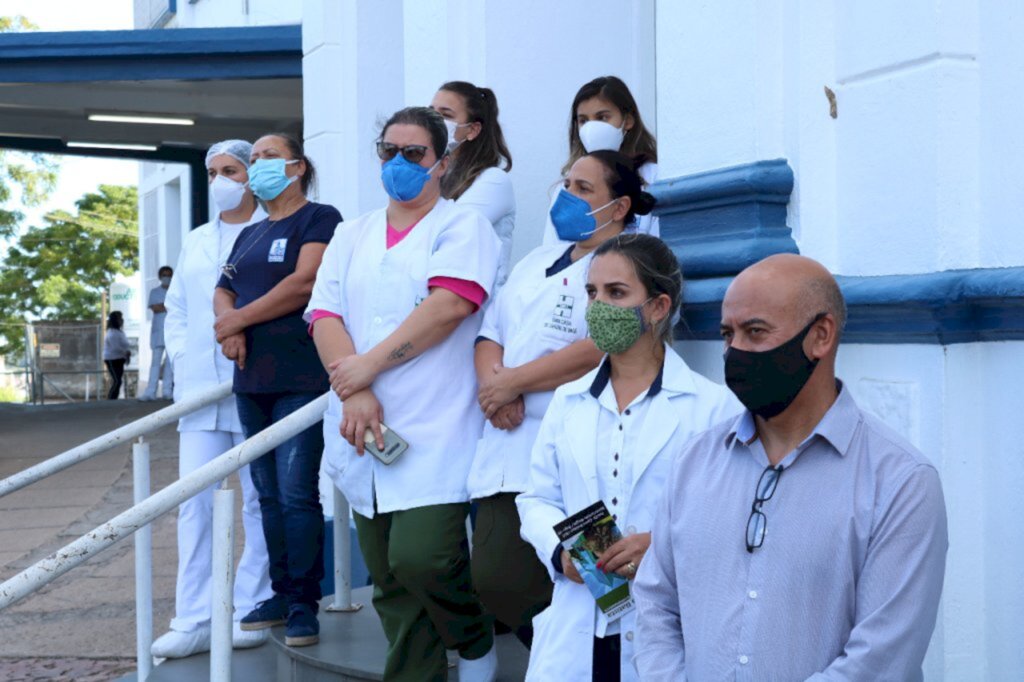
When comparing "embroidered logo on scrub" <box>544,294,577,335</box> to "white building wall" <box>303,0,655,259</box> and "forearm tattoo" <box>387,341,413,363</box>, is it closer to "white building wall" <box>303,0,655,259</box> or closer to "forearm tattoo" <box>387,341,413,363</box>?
"forearm tattoo" <box>387,341,413,363</box>

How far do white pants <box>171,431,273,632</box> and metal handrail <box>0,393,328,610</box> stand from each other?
1.07 m

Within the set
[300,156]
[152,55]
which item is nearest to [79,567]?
Answer: [152,55]

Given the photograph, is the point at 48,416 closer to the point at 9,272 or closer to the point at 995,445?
the point at 995,445

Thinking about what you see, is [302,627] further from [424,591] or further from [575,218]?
[575,218]

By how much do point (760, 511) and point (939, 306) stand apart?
0.93 m

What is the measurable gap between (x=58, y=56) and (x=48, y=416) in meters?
6.31

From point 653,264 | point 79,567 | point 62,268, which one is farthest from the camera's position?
point 62,268

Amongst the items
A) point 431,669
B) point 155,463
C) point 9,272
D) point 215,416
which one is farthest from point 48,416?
point 9,272

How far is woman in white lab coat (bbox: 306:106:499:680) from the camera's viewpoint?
13.9ft

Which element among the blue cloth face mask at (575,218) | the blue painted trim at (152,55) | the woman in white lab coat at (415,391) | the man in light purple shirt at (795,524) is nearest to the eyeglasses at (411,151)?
the woman in white lab coat at (415,391)

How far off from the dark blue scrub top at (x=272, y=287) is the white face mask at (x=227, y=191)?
30 cm

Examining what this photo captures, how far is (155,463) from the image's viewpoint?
12.3 metres

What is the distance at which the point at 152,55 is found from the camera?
11.1 meters

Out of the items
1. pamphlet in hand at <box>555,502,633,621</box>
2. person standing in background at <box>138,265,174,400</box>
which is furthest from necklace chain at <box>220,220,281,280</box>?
person standing in background at <box>138,265,174,400</box>
